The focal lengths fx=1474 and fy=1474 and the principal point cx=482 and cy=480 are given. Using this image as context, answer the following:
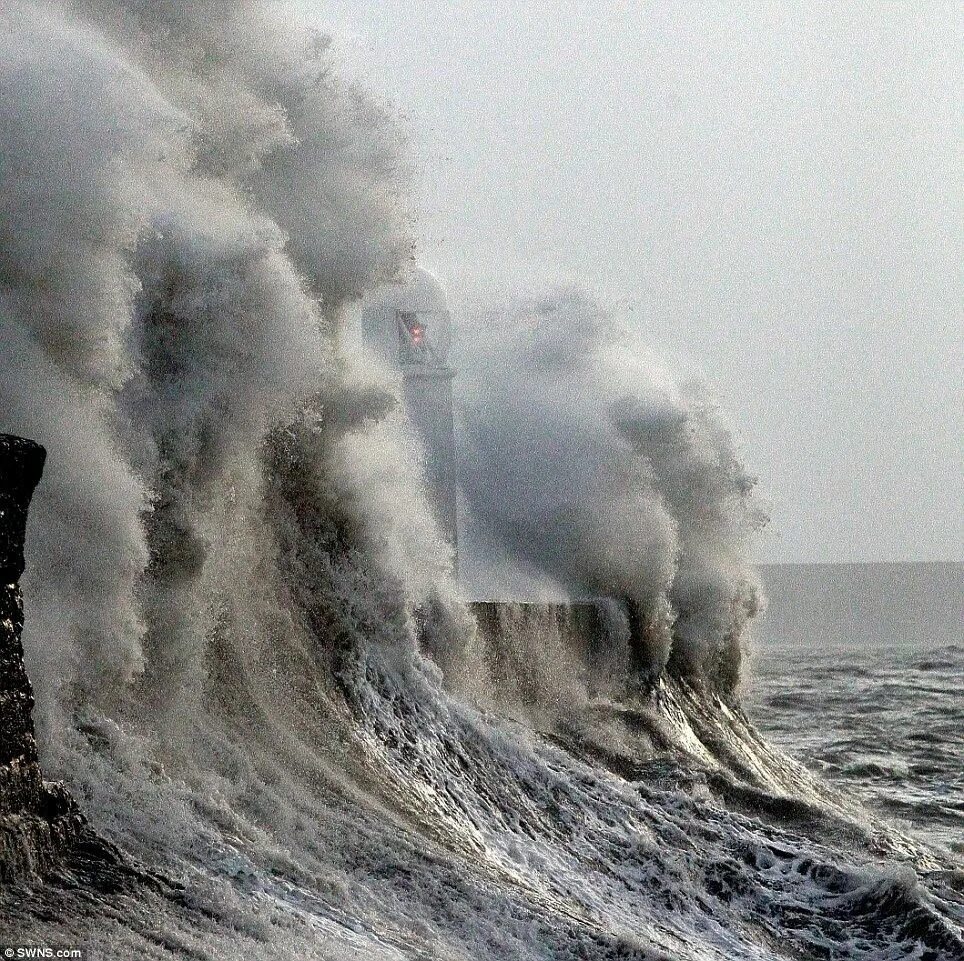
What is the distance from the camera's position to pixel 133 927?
11.5 feet

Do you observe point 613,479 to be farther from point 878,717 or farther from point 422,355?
point 878,717

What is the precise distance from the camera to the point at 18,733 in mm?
3658

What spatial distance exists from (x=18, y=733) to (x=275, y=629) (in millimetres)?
3149

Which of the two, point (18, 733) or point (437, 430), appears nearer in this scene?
point (18, 733)

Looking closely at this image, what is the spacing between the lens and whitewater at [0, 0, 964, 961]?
14.9ft

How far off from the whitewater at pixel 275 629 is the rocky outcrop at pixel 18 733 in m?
0.08

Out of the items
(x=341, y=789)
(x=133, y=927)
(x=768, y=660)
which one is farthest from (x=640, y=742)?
(x=768, y=660)

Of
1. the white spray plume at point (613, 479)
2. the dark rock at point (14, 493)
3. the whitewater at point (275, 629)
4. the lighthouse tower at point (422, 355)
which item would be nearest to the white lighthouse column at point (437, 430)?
the lighthouse tower at point (422, 355)

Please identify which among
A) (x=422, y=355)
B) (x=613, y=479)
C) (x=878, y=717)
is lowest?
(x=878, y=717)

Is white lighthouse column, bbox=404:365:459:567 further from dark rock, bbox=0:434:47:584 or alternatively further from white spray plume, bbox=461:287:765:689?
dark rock, bbox=0:434:47:584

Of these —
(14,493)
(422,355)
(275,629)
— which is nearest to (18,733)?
(14,493)

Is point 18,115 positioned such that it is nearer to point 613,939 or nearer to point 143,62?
point 143,62

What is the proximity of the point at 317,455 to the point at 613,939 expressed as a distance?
382 centimetres

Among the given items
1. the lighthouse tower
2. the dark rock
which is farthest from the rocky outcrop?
the lighthouse tower
